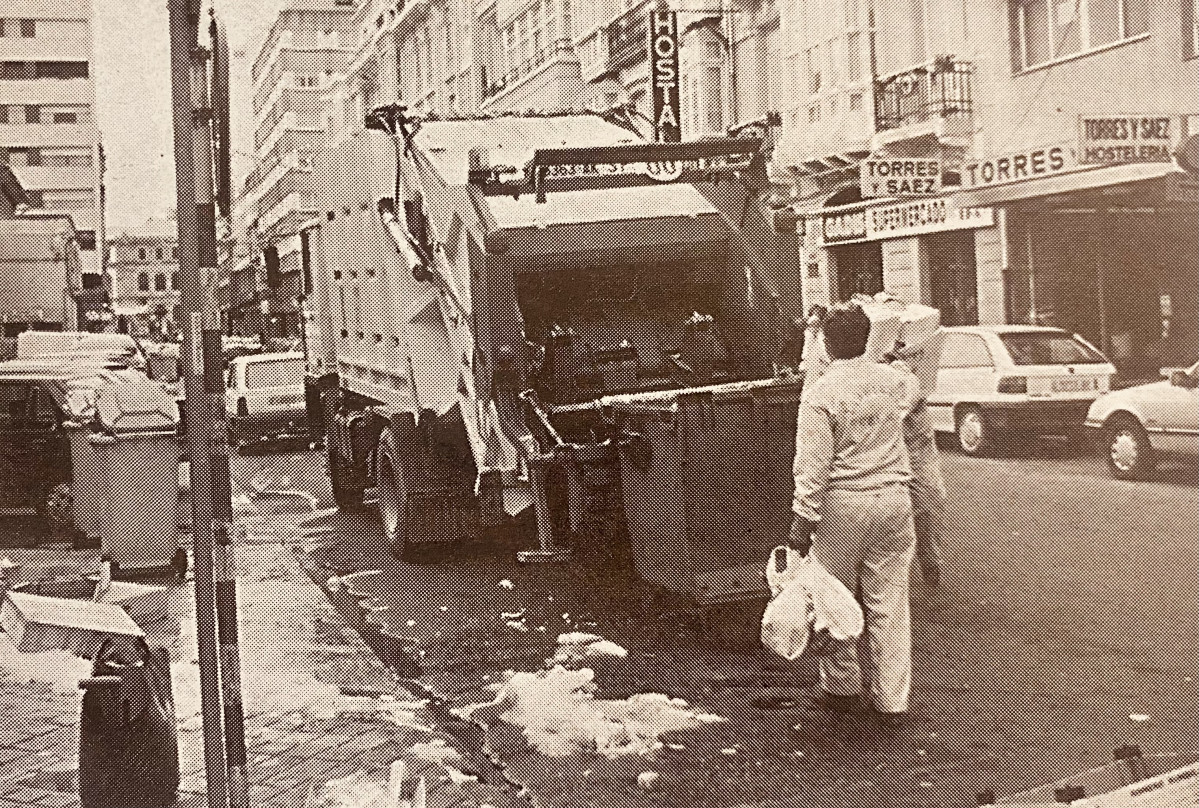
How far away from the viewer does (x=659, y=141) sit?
522 cm

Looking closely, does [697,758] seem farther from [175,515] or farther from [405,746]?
[175,515]

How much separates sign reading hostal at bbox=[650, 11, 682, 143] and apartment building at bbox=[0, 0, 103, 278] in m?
1.95

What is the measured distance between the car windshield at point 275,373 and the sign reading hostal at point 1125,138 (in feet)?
9.93

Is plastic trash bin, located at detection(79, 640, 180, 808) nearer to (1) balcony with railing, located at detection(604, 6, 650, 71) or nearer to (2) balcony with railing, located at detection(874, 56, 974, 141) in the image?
(1) balcony with railing, located at detection(604, 6, 650, 71)

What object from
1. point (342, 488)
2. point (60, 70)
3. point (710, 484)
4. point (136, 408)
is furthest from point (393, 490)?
point (60, 70)

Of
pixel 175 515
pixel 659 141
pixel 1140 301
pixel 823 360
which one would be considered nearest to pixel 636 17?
pixel 659 141

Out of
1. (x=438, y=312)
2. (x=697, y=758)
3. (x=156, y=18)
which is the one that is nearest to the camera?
(x=697, y=758)

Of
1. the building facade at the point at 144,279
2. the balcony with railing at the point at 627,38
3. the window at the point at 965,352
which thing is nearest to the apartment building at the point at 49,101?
the building facade at the point at 144,279

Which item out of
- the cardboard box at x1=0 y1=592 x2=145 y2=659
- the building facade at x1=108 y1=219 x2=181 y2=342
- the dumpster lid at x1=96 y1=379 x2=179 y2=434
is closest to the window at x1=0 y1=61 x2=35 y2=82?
the building facade at x1=108 y1=219 x2=181 y2=342

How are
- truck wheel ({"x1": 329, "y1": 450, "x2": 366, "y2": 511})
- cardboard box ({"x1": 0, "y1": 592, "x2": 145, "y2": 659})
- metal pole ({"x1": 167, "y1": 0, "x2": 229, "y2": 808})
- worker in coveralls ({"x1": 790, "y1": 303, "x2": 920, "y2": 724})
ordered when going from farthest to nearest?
truck wheel ({"x1": 329, "y1": 450, "x2": 366, "y2": 511}) → cardboard box ({"x1": 0, "y1": 592, "x2": 145, "y2": 659}) → worker in coveralls ({"x1": 790, "y1": 303, "x2": 920, "y2": 724}) → metal pole ({"x1": 167, "y1": 0, "x2": 229, "y2": 808})

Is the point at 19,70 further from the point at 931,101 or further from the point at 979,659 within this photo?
the point at 979,659

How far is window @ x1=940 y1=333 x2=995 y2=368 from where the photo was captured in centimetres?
486

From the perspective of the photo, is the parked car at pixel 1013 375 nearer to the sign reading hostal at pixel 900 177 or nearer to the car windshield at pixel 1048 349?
the car windshield at pixel 1048 349

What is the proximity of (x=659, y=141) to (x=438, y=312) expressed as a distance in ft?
3.67
